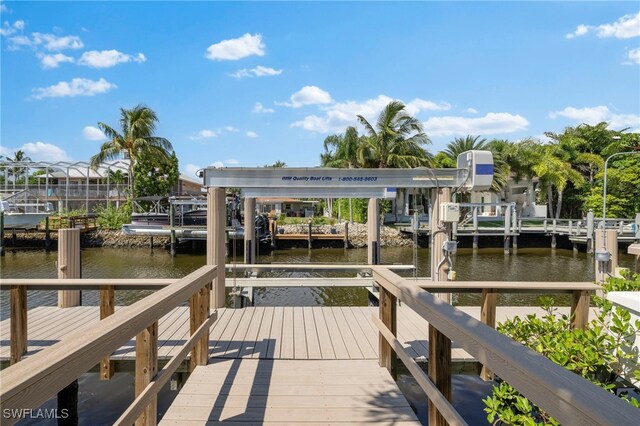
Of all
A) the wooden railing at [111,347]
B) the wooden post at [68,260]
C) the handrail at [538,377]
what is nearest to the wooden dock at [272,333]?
the wooden post at [68,260]

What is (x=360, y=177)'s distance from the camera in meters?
6.70

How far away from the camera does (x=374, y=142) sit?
2930 cm

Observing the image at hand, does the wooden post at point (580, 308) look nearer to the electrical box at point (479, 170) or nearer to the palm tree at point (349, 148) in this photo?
Answer: the electrical box at point (479, 170)

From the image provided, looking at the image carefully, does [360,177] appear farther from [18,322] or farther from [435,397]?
[18,322]

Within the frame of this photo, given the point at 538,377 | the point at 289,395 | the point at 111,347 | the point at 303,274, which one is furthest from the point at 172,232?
the point at 538,377

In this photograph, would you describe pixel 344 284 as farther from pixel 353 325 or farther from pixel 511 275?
pixel 511 275

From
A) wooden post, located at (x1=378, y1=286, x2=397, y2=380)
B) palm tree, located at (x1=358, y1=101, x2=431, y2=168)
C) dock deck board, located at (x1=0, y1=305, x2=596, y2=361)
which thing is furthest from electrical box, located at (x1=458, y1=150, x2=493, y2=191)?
palm tree, located at (x1=358, y1=101, x2=431, y2=168)

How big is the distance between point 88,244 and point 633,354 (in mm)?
26916

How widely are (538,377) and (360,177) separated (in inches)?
216

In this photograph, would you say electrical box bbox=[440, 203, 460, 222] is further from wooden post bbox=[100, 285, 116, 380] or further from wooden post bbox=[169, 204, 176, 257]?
wooden post bbox=[169, 204, 176, 257]

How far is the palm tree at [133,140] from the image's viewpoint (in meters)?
29.1

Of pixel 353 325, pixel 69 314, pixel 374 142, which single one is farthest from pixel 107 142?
pixel 353 325

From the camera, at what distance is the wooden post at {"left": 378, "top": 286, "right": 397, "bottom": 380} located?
356 cm

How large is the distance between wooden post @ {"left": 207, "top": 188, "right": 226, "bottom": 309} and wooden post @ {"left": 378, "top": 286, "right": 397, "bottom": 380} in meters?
3.37
